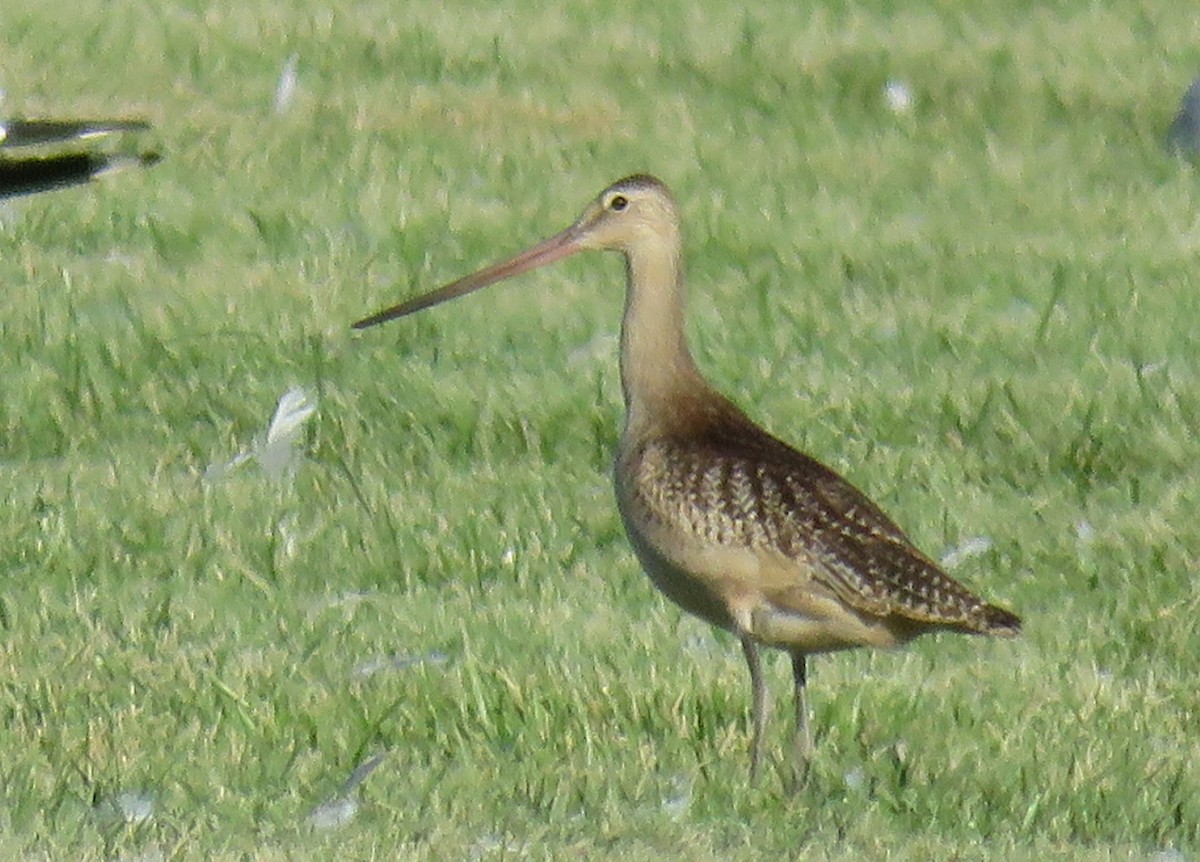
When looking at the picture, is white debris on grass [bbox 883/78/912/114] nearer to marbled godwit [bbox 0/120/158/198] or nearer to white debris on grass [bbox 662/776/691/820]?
marbled godwit [bbox 0/120/158/198]

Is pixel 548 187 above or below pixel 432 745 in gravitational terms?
below

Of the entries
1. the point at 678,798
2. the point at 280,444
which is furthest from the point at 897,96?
the point at 678,798

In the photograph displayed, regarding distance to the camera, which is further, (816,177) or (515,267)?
(816,177)

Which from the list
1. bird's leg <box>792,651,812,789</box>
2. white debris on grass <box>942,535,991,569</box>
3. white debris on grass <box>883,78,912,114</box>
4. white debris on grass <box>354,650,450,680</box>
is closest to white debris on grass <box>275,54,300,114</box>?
white debris on grass <box>883,78,912,114</box>

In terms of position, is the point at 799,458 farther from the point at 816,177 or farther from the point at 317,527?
the point at 816,177

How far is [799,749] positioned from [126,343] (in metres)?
3.47

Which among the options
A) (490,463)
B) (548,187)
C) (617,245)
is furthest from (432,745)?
(548,187)

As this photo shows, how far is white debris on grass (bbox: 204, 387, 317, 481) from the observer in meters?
7.46

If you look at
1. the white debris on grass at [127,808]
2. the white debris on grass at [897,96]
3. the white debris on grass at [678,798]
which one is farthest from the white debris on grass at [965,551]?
the white debris on grass at [897,96]

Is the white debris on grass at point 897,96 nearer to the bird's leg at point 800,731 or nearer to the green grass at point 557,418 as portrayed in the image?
the green grass at point 557,418

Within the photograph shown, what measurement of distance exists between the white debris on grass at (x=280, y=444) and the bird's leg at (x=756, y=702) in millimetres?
2142

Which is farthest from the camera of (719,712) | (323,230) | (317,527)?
(323,230)

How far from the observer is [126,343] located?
8.27 meters

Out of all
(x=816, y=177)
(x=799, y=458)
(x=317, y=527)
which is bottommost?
(x=816, y=177)
